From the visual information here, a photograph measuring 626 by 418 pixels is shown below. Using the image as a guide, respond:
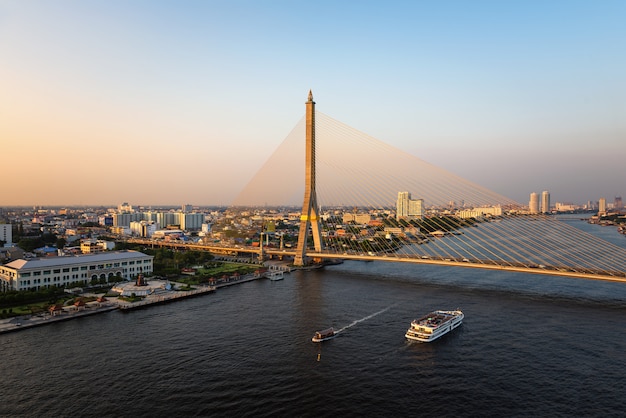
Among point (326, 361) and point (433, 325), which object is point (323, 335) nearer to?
point (326, 361)

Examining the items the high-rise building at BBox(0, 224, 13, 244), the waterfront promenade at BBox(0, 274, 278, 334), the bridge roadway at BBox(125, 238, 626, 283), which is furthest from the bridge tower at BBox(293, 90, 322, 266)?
the high-rise building at BBox(0, 224, 13, 244)

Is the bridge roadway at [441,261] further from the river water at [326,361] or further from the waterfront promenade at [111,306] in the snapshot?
the waterfront promenade at [111,306]

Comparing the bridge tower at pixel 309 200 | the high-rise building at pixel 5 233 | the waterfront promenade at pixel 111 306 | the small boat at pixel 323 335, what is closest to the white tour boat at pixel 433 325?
the small boat at pixel 323 335

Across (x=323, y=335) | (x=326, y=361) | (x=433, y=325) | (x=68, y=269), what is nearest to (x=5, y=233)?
(x=68, y=269)

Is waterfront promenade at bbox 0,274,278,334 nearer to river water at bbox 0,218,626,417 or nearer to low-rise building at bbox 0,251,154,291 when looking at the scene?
river water at bbox 0,218,626,417

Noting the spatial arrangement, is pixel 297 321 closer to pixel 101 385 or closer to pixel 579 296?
pixel 101 385
